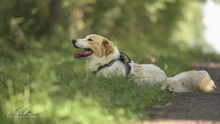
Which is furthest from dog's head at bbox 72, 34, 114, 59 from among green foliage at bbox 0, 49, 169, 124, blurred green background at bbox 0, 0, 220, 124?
green foliage at bbox 0, 49, 169, 124

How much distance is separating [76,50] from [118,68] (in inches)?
252

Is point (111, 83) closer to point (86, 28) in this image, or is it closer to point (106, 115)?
point (106, 115)

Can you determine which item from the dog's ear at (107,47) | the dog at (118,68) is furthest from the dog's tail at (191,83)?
the dog's ear at (107,47)

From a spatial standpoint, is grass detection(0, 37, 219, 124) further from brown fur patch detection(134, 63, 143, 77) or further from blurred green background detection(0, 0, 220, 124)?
brown fur patch detection(134, 63, 143, 77)

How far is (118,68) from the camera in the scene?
18.3 feet

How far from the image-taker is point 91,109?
126 inches

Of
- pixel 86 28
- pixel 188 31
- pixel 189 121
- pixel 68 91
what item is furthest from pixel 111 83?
pixel 188 31

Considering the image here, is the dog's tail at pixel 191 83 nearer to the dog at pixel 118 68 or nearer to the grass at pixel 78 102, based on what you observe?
the dog at pixel 118 68

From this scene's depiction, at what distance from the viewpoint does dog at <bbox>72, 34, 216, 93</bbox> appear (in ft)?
18.3

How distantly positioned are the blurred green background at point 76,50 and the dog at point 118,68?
653mm

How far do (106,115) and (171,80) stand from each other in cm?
283

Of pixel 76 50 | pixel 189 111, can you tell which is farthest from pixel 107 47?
pixel 76 50

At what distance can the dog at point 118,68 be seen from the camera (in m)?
5.57

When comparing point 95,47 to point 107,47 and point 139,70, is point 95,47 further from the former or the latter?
point 139,70
